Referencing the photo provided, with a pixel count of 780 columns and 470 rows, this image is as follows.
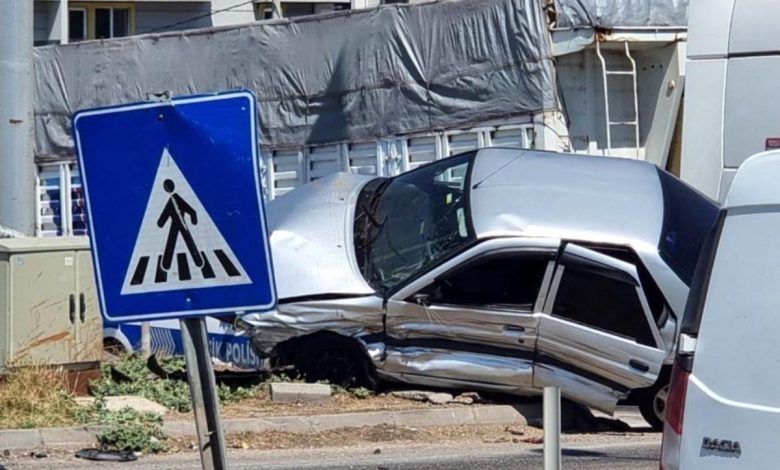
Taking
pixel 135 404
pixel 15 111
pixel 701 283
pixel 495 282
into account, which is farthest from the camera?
pixel 15 111

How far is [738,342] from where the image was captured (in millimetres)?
3654

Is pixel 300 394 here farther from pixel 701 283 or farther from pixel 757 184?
pixel 757 184

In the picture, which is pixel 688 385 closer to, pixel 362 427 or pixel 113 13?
pixel 362 427

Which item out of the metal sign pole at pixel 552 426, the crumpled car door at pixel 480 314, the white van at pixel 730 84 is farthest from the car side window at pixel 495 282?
the metal sign pole at pixel 552 426

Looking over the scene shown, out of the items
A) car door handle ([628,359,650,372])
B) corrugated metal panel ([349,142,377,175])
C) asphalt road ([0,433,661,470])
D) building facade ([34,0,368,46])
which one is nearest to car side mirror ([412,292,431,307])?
asphalt road ([0,433,661,470])

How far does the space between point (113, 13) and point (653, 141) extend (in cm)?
1663

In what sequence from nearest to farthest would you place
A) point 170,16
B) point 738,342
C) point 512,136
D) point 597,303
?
point 738,342 → point 597,303 → point 512,136 → point 170,16

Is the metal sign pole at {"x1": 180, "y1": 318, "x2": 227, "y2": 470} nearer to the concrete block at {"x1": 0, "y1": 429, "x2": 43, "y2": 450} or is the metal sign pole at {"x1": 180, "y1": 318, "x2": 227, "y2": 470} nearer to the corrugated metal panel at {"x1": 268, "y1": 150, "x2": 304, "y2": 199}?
the concrete block at {"x1": 0, "y1": 429, "x2": 43, "y2": 450}

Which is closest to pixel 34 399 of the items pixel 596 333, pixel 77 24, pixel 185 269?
pixel 596 333

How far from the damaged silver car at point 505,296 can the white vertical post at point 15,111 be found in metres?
2.50

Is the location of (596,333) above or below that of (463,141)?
below

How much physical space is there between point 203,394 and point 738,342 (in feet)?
5.22

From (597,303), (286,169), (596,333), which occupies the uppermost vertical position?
(597,303)

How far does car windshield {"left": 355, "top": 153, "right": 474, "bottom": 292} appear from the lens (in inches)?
431
